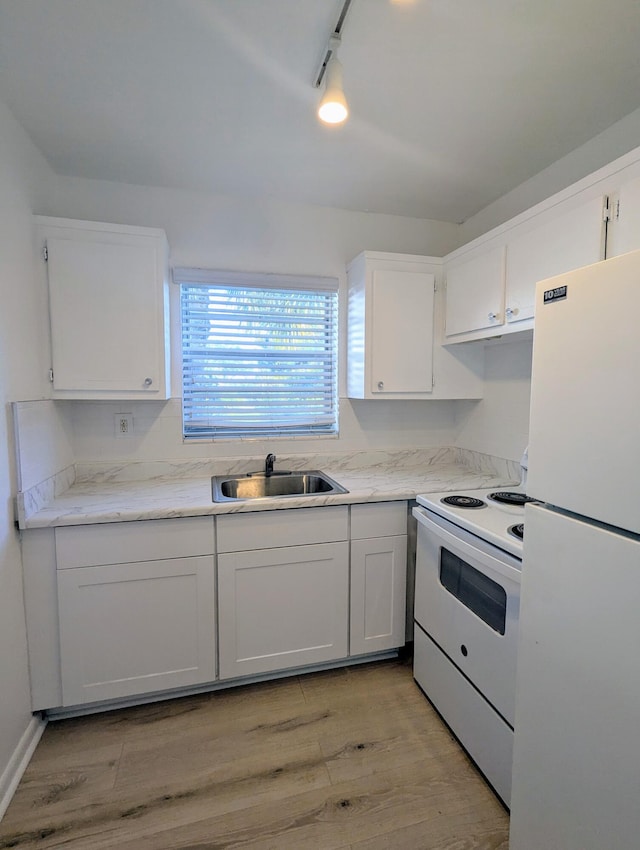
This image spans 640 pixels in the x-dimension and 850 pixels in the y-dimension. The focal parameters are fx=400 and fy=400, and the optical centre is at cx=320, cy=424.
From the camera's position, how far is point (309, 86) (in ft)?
4.78

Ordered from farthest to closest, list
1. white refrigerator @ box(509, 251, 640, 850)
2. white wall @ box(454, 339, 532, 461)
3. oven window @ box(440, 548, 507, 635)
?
white wall @ box(454, 339, 532, 461), oven window @ box(440, 548, 507, 635), white refrigerator @ box(509, 251, 640, 850)

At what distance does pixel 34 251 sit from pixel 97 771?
83.6 inches

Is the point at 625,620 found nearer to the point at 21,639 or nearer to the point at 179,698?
the point at 179,698

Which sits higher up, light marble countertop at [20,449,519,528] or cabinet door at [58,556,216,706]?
light marble countertop at [20,449,519,528]

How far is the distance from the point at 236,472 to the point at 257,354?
0.72 meters

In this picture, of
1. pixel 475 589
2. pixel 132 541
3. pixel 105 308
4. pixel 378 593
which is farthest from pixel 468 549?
pixel 105 308

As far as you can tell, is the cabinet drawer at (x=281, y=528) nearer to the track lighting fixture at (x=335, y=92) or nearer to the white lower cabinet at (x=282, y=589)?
the white lower cabinet at (x=282, y=589)

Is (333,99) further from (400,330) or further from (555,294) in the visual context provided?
(400,330)

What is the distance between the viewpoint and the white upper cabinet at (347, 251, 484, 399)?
2.25m

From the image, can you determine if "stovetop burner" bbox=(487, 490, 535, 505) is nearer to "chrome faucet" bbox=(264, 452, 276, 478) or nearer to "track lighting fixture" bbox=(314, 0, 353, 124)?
"chrome faucet" bbox=(264, 452, 276, 478)

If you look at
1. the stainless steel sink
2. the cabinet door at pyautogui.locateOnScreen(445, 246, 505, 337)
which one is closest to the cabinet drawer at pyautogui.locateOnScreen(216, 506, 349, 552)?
the stainless steel sink

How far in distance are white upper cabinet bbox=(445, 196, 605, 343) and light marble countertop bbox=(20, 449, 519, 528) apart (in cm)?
80

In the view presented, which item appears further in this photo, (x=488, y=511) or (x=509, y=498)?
(x=509, y=498)

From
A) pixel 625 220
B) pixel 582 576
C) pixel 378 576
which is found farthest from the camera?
pixel 378 576
